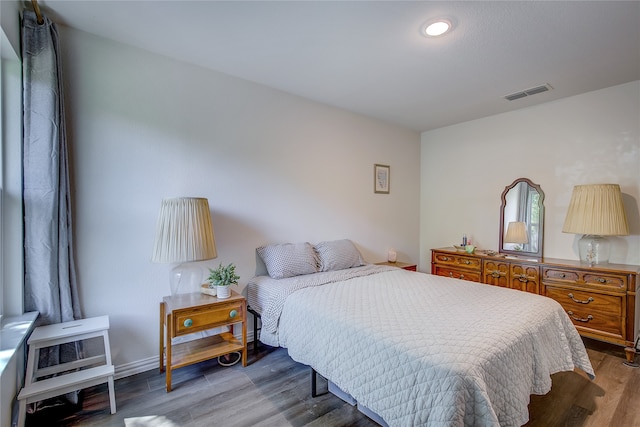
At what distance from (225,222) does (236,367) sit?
47.9 inches

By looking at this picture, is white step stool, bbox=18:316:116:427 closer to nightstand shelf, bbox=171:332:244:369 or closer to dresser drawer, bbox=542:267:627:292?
nightstand shelf, bbox=171:332:244:369

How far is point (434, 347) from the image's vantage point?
138cm

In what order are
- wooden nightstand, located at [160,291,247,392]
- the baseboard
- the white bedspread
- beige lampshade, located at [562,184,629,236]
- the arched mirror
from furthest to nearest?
the arched mirror
beige lampshade, located at [562,184,629,236]
the baseboard
wooden nightstand, located at [160,291,247,392]
the white bedspread

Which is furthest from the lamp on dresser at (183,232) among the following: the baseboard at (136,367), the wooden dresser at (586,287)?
the wooden dresser at (586,287)

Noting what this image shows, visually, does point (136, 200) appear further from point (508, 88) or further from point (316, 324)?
point (508, 88)

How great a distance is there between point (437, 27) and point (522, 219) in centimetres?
260

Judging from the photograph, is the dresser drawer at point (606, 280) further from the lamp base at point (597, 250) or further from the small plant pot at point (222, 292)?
the small plant pot at point (222, 292)

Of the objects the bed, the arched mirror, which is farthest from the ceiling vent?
the bed

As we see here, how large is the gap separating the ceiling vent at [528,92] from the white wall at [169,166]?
1752 millimetres

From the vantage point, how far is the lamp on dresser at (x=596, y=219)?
2645 millimetres

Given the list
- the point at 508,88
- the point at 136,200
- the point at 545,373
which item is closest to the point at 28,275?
the point at 136,200

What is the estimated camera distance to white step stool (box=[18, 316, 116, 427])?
1619 mm

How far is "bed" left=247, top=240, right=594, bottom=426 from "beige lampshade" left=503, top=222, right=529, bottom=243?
150cm

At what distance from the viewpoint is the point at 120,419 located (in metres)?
1.77
